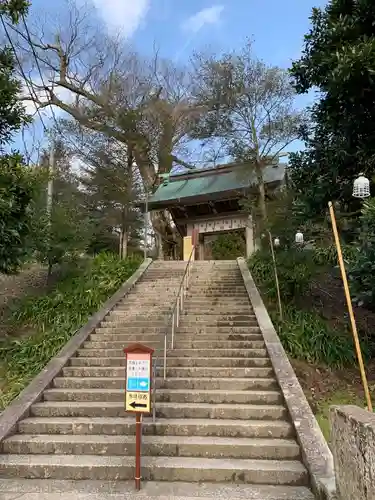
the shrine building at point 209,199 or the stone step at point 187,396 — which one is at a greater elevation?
the shrine building at point 209,199

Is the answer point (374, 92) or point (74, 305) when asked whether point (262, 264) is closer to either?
point (74, 305)

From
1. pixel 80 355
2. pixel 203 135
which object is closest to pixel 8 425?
pixel 80 355

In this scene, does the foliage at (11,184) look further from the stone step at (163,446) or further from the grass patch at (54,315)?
the stone step at (163,446)

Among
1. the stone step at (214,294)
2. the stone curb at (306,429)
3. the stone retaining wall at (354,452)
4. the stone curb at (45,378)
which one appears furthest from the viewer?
the stone step at (214,294)

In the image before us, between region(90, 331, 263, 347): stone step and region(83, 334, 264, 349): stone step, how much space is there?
0.04 metres

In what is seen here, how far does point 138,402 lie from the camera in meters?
4.25

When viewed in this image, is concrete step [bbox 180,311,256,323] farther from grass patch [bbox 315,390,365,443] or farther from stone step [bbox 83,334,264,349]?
grass patch [bbox 315,390,365,443]

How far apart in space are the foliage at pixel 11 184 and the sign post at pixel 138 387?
362cm

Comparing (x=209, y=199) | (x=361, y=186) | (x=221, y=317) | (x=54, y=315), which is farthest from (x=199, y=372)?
(x=209, y=199)

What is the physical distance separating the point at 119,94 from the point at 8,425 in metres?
18.0

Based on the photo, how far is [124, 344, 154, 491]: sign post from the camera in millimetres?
4230

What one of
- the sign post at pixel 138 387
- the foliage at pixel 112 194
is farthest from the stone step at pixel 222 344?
the foliage at pixel 112 194

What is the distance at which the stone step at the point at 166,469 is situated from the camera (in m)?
4.39

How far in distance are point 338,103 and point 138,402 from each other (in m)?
6.10
